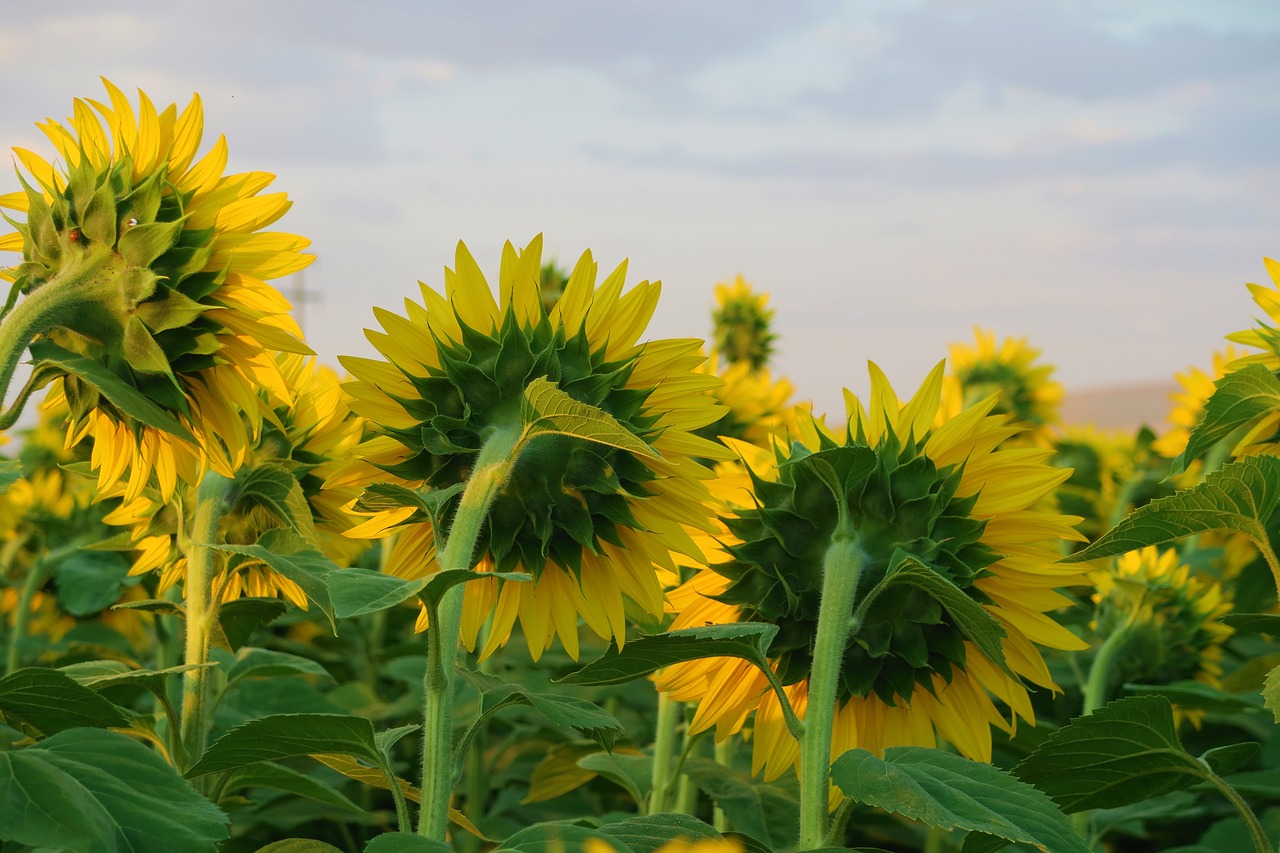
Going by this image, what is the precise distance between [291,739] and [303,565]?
0.26 m

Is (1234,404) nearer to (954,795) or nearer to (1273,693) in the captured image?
(1273,693)

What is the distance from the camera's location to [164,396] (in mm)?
1344

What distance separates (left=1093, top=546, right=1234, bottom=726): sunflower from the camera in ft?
8.73

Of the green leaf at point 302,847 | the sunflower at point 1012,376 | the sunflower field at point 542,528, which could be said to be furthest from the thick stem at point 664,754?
the sunflower at point 1012,376

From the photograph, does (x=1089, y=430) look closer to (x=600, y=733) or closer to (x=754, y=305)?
(x=754, y=305)

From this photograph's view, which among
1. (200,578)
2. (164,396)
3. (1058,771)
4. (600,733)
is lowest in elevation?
(1058,771)

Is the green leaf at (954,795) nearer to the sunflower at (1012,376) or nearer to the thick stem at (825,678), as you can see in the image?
the thick stem at (825,678)

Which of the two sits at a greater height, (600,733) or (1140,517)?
(1140,517)

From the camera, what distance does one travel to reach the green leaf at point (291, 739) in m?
1.19

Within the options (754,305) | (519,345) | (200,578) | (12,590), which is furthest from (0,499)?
(519,345)

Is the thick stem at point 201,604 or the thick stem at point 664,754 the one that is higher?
the thick stem at point 201,604

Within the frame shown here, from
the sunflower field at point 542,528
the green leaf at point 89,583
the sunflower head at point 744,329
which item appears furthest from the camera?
the sunflower head at point 744,329

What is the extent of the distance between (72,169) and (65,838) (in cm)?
72

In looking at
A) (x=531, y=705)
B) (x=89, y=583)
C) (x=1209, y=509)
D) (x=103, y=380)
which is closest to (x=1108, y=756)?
(x=1209, y=509)
